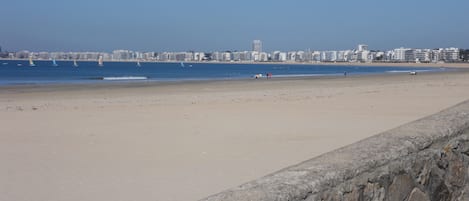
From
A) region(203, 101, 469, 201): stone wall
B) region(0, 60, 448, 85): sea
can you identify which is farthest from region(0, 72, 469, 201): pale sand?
region(0, 60, 448, 85): sea

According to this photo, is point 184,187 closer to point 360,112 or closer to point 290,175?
point 290,175

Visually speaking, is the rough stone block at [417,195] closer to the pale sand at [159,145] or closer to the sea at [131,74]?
the pale sand at [159,145]

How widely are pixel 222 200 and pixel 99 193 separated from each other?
4.03 m

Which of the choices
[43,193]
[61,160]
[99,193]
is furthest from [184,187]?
[61,160]

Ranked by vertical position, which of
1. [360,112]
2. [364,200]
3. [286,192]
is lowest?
[360,112]

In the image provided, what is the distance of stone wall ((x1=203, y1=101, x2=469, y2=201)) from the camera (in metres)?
2.06

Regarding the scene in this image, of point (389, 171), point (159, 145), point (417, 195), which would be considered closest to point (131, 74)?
point (159, 145)

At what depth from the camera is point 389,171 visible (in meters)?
2.67

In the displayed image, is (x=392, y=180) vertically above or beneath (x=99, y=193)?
above

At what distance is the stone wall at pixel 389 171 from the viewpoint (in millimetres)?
2060

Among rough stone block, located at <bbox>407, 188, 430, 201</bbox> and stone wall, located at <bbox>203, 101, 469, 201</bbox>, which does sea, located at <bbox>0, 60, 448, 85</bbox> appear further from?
rough stone block, located at <bbox>407, 188, 430, 201</bbox>

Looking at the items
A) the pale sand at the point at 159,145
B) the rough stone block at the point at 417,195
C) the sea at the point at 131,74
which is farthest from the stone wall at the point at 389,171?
the sea at the point at 131,74

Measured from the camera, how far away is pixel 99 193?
18.2ft

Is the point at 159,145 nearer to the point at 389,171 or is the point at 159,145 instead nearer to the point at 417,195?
the point at 417,195
